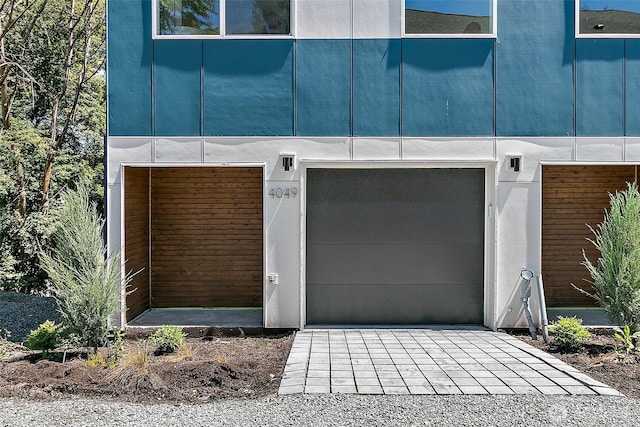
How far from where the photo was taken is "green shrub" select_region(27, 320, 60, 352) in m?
6.34

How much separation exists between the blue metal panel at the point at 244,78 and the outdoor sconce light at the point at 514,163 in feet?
11.3

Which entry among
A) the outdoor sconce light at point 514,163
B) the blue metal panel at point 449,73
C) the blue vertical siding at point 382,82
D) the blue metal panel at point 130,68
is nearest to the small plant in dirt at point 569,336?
the outdoor sconce light at point 514,163

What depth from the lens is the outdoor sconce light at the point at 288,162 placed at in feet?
24.3

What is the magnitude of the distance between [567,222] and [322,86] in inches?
202

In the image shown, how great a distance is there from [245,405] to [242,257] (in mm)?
4686

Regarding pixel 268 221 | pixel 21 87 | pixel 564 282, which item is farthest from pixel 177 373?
pixel 21 87

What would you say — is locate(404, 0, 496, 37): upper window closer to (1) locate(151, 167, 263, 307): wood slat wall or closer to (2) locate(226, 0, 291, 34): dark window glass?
(2) locate(226, 0, 291, 34): dark window glass

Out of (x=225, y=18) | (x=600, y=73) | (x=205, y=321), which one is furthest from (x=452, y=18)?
(x=205, y=321)

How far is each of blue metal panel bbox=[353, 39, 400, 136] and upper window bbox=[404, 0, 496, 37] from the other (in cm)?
42

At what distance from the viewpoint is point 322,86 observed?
24.4 feet

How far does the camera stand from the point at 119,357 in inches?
231

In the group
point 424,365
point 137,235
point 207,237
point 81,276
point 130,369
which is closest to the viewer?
point 130,369

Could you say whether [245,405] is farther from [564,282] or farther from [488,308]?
[564,282]

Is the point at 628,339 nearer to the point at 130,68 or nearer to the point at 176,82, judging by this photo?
the point at 176,82
